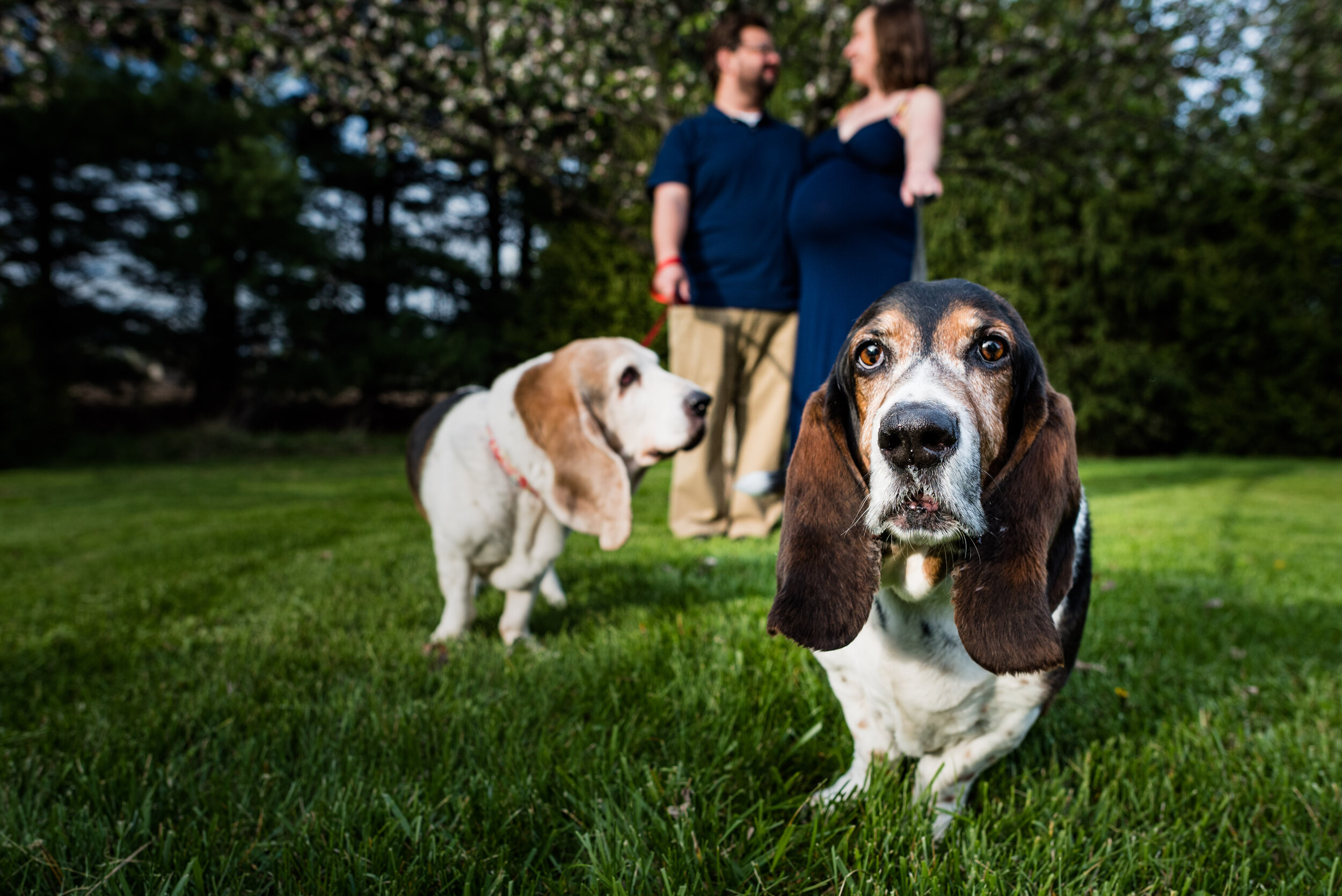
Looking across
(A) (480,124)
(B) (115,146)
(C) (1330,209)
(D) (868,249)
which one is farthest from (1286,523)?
(B) (115,146)

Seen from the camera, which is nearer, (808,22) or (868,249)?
(868,249)

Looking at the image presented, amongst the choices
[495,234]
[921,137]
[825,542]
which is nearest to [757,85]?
[921,137]

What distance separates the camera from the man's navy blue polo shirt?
3859mm

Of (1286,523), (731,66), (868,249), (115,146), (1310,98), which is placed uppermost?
(115,146)

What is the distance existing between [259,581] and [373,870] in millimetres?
3009

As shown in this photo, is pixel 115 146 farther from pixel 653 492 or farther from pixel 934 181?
pixel 934 181

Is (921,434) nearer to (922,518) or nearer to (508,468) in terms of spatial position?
(922,518)

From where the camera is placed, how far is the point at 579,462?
2275 mm

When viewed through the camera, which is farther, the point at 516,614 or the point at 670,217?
the point at 670,217

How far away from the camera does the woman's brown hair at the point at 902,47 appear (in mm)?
3002

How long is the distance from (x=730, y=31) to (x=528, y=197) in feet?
53.3

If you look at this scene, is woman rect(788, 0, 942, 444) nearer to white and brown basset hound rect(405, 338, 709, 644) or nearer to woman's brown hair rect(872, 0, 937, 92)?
woman's brown hair rect(872, 0, 937, 92)

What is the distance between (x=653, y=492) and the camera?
25.5 ft

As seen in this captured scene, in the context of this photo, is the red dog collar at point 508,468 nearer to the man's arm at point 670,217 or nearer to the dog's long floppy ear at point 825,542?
the dog's long floppy ear at point 825,542
